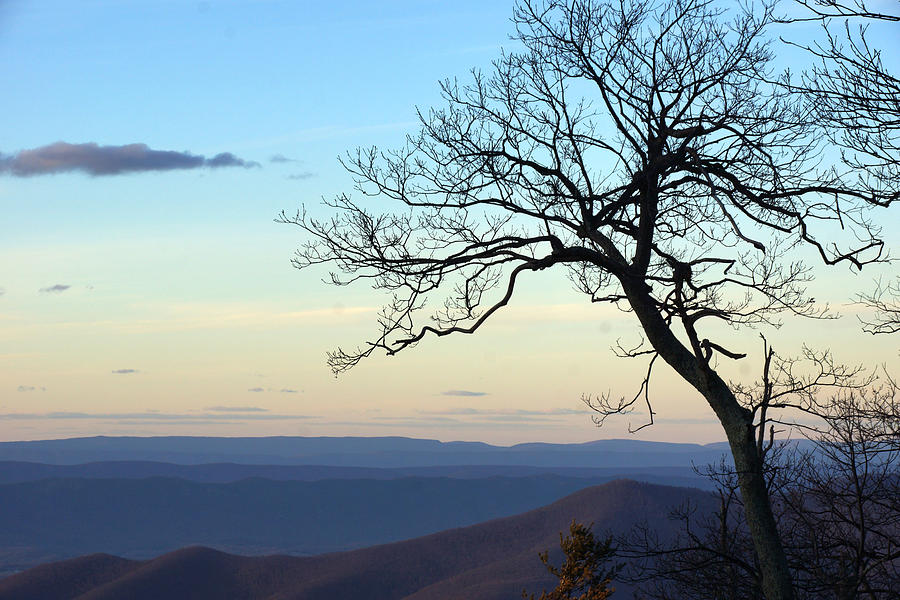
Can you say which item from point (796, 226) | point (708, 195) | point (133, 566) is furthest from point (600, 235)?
point (133, 566)

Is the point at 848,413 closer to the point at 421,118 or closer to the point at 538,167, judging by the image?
the point at 538,167

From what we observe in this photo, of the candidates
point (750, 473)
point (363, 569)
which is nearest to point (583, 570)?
point (750, 473)

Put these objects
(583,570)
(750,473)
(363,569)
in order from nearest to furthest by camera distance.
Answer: (750,473) < (583,570) < (363,569)

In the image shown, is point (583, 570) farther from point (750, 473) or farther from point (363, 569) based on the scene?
point (363, 569)

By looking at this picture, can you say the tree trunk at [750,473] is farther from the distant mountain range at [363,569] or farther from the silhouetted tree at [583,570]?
the distant mountain range at [363,569]

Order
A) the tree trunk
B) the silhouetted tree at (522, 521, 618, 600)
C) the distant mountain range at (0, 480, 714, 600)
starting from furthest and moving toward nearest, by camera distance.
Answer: the distant mountain range at (0, 480, 714, 600), the silhouetted tree at (522, 521, 618, 600), the tree trunk

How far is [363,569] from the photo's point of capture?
160000 millimetres

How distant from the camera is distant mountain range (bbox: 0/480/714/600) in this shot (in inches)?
5974

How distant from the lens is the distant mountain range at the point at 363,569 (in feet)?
498

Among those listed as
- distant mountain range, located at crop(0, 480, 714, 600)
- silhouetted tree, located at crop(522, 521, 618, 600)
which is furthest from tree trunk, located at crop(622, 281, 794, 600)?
distant mountain range, located at crop(0, 480, 714, 600)

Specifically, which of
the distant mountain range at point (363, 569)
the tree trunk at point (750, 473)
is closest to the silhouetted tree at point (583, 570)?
the tree trunk at point (750, 473)

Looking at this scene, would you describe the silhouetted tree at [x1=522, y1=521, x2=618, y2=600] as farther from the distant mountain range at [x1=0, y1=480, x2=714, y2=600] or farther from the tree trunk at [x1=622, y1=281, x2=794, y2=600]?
the distant mountain range at [x1=0, y1=480, x2=714, y2=600]

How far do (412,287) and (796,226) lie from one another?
419 centimetres

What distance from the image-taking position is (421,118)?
1106cm
